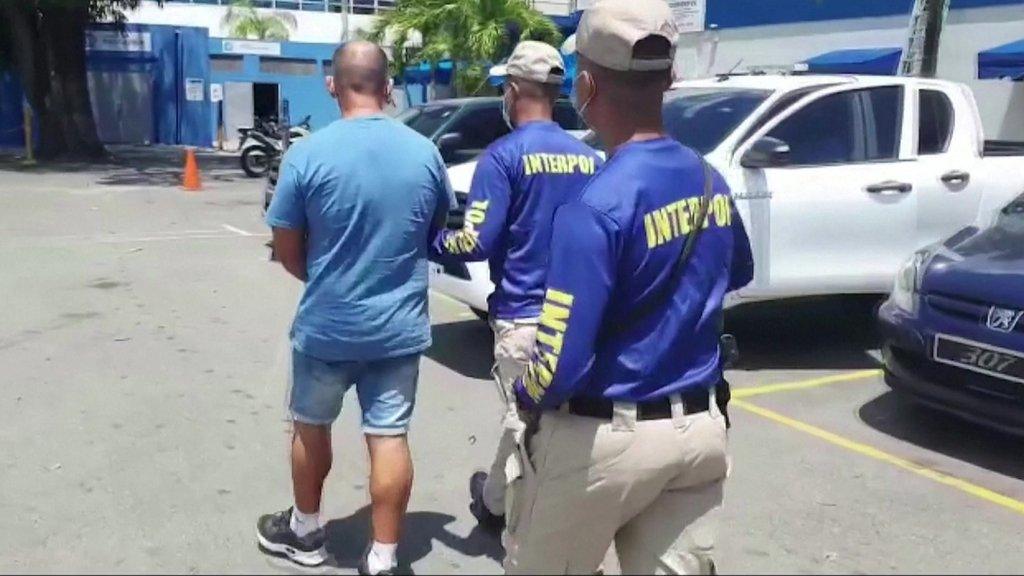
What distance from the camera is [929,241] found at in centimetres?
685

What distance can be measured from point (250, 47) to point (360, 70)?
1381 inches

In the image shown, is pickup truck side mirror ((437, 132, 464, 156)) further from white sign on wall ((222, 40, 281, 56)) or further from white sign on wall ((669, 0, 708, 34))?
white sign on wall ((222, 40, 281, 56))

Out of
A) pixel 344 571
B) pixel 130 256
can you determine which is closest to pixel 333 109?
pixel 130 256

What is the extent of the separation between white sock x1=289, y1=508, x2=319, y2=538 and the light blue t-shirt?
64 centimetres

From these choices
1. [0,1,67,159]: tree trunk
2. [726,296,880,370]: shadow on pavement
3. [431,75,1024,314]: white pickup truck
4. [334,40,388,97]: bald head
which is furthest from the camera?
[0,1,67,159]: tree trunk

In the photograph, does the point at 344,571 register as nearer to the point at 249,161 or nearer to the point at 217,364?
the point at 217,364

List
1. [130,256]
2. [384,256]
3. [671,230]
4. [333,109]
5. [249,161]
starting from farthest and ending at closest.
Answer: [333,109], [249,161], [130,256], [384,256], [671,230]

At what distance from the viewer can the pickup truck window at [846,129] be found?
21.9 ft

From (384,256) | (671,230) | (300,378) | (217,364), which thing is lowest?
(217,364)

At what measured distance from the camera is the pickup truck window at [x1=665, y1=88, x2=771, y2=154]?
258 inches

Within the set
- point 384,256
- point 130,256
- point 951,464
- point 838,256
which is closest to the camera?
point 384,256

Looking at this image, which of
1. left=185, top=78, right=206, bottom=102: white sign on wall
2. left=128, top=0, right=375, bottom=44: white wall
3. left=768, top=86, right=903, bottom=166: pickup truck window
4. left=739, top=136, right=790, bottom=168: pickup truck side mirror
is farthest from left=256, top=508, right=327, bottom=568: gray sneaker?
left=185, top=78, right=206, bottom=102: white sign on wall

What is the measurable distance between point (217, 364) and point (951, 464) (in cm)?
419

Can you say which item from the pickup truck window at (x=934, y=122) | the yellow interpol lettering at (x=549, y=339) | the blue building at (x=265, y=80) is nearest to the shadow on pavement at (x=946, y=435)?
the pickup truck window at (x=934, y=122)
